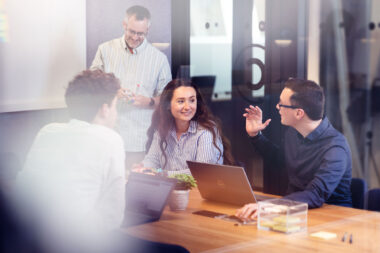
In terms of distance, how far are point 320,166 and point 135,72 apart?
951mm

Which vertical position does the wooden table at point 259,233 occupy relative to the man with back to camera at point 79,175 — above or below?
below

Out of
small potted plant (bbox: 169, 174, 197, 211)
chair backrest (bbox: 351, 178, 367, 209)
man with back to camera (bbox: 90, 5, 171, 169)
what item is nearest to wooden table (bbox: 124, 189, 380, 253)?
small potted plant (bbox: 169, 174, 197, 211)

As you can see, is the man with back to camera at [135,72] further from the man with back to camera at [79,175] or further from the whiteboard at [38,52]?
the man with back to camera at [79,175]

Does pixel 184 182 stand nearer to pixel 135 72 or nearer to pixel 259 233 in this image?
pixel 259 233

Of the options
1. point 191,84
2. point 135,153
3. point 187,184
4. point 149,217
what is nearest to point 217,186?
point 187,184

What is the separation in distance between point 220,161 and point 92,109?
46.9 inches

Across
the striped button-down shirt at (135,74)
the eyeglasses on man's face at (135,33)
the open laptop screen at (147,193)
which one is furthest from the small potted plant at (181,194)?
the eyeglasses on man's face at (135,33)

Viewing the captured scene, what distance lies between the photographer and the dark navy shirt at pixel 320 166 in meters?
2.12

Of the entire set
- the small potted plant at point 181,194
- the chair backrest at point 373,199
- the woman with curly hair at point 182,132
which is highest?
the woman with curly hair at point 182,132

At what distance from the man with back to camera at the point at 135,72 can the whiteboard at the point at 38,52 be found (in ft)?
0.46

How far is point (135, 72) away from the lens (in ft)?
7.94

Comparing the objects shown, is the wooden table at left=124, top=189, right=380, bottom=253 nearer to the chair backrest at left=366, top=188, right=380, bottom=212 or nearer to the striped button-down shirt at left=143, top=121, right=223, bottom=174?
the chair backrest at left=366, top=188, right=380, bottom=212

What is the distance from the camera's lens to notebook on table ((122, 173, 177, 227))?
1889 millimetres

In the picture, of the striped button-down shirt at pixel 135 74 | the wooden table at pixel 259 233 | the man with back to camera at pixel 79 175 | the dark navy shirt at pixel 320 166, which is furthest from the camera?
the striped button-down shirt at pixel 135 74
